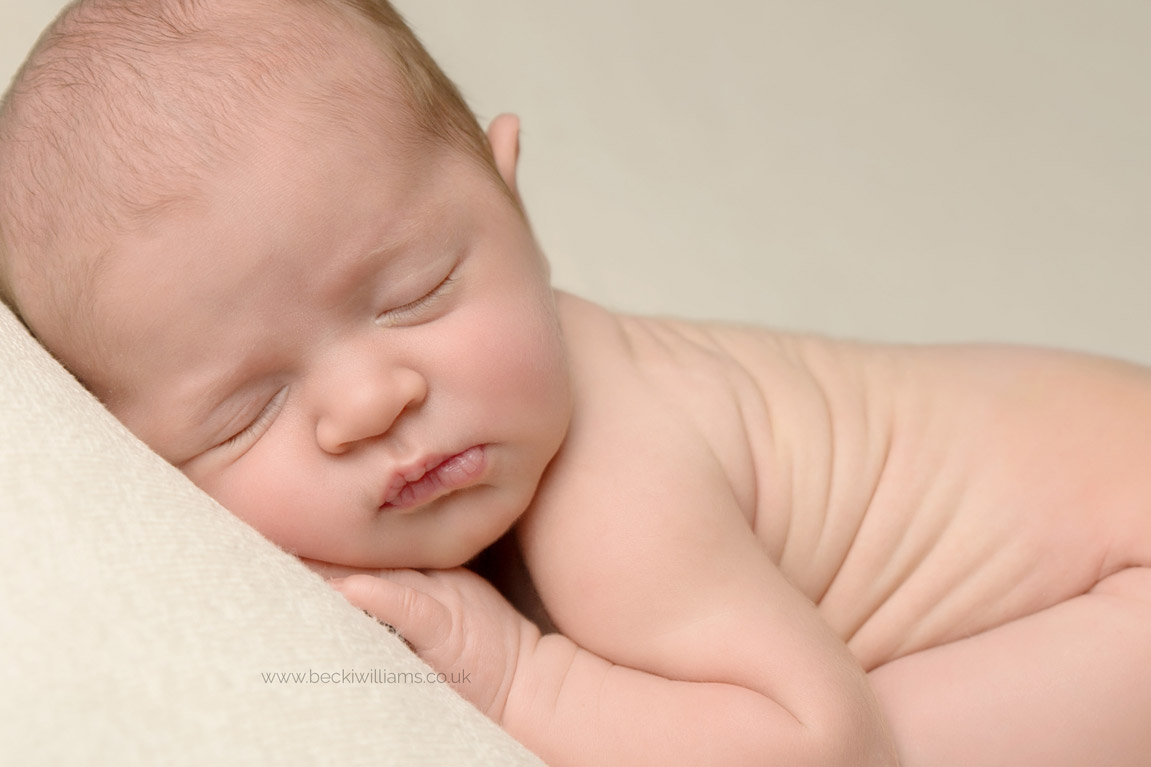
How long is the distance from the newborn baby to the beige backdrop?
104 centimetres

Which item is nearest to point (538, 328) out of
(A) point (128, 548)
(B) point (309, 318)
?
(B) point (309, 318)

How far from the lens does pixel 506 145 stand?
129cm

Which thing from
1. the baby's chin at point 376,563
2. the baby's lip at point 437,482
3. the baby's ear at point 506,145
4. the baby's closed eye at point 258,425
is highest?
the baby's ear at point 506,145

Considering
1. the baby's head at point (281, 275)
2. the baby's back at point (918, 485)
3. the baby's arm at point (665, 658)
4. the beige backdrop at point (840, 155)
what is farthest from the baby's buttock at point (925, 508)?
the beige backdrop at point (840, 155)

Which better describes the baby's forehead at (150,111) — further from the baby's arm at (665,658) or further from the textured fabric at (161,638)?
the baby's arm at (665,658)

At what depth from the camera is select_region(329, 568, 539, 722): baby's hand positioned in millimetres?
1011

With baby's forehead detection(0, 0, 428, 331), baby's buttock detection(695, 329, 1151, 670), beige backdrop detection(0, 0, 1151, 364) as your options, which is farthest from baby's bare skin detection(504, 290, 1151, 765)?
beige backdrop detection(0, 0, 1151, 364)

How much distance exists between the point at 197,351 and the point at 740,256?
4.78ft

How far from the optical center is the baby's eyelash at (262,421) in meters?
1.04

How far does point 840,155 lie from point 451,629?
1619mm

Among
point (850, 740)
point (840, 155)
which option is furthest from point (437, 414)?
point (840, 155)

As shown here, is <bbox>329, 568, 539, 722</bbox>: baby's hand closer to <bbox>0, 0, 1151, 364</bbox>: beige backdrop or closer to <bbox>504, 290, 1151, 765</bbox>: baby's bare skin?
<bbox>504, 290, 1151, 765</bbox>: baby's bare skin

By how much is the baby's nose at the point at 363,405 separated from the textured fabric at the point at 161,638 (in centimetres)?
13

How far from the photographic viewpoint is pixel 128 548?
2.53ft
